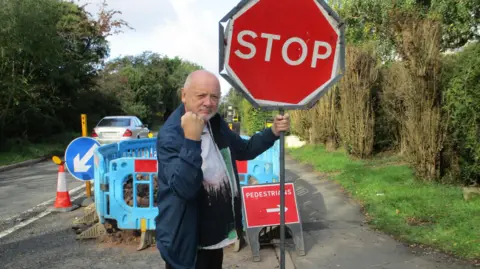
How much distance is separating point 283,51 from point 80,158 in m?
5.46

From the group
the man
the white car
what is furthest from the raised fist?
the white car

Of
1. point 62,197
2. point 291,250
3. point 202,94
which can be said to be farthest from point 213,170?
point 62,197

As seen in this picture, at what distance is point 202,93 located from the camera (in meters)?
2.18

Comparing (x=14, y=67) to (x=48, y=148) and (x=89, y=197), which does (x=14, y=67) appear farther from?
(x=89, y=197)

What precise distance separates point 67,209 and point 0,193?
114 inches

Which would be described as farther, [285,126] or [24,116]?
[24,116]

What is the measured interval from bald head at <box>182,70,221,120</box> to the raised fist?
0.20m

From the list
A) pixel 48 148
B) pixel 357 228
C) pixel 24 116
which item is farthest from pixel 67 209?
pixel 24 116

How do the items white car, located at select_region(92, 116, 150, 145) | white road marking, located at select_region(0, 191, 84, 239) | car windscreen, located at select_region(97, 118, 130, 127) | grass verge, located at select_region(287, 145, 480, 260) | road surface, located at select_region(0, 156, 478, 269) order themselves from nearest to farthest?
road surface, located at select_region(0, 156, 478, 269), grass verge, located at select_region(287, 145, 480, 260), white road marking, located at select_region(0, 191, 84, 239), white car, located at select_region(92, 116, 150, 145), car windscreen, located at select_region(97, 118, 130, 127)

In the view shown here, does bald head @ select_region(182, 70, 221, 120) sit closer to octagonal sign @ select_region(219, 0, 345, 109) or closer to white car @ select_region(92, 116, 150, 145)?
octagonal sign @ select_region(219, 0, 345, 109)

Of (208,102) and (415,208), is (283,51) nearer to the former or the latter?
(208,102)

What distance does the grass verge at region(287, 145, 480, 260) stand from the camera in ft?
16.1

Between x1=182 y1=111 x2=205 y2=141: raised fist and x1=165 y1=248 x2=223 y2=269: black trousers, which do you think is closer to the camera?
x1=182 y1=111 x2=205 y2=141: raised fist

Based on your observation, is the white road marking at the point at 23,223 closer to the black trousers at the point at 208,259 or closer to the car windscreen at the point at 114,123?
the black trousers at the point at 208,259
